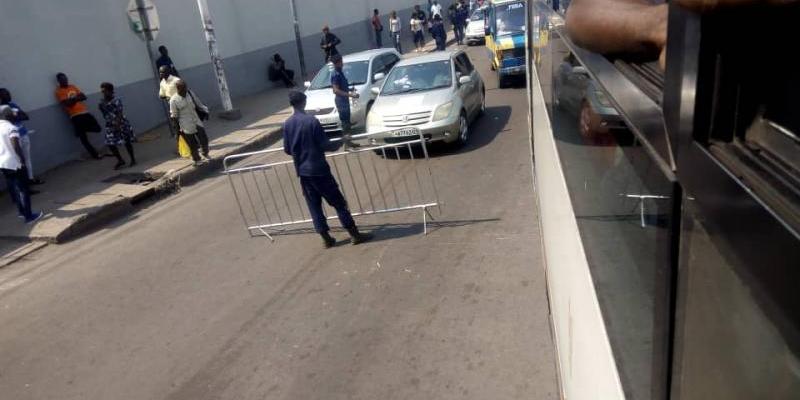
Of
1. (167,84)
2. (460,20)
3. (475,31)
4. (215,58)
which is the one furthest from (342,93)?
(460,20)

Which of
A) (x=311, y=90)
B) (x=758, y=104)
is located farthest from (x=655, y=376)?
(x=311, y=90)

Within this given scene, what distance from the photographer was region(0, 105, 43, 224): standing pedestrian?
27.4ft

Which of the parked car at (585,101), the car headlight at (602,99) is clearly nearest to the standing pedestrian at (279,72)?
the parked car at (585,101)

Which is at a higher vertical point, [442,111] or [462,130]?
[442,111]

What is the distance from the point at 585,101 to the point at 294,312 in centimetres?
384

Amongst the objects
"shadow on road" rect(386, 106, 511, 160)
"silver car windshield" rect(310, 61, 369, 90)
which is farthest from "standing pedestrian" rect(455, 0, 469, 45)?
"shadow on road" rect(386, 106, 511, 160)

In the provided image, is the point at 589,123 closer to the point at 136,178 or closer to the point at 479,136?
the point at 479,136

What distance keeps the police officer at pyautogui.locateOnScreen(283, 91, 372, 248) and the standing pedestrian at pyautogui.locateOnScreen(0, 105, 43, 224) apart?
16.1 ft

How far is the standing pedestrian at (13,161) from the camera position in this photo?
8359 millimetres

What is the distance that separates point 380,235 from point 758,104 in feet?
19.8

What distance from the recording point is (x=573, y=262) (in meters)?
2.12

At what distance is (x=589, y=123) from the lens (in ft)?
6.60

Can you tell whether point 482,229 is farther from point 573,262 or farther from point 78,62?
point 78,62

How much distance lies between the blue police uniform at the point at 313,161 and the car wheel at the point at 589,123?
169 inches
